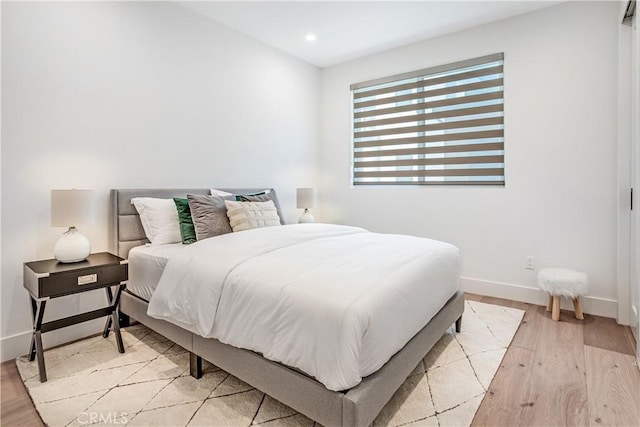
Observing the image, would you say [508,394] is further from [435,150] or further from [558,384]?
[435,150]

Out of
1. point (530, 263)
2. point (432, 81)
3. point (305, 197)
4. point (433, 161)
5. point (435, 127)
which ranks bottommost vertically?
point (530, 263)

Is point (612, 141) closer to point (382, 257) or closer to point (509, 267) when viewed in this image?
point (509, 267)

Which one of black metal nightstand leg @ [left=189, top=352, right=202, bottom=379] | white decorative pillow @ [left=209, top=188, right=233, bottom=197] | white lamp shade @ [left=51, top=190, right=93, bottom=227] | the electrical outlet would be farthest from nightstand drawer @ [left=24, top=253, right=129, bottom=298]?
the electrical outlet

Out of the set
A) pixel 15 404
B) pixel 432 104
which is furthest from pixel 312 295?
pixel 432 104

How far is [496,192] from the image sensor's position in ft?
11.4

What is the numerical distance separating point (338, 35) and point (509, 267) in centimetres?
311

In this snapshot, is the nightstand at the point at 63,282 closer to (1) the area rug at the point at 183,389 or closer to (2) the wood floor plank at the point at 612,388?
(1) the area rug at the point at 183,389

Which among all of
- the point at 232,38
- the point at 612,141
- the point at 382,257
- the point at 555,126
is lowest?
the point at 382,257

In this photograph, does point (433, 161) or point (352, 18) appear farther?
point (433, 161)

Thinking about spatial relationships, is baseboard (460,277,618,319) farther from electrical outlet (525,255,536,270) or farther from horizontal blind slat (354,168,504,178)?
horizontal blind slat (354,168,504,178)

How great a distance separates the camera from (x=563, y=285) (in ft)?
9.16

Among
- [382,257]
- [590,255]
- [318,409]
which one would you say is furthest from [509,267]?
[318,409]

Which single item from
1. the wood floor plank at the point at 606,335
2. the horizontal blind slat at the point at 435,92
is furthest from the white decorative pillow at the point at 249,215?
the wood floor plank at the point at 606,335

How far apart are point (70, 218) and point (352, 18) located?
3.06 meters
